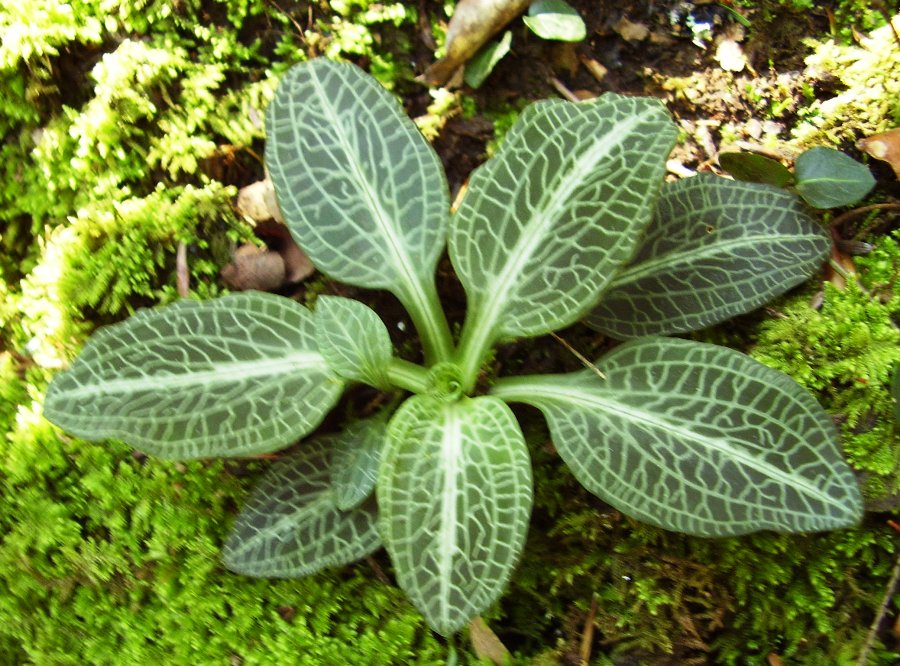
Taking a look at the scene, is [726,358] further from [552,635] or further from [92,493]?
[92,493]

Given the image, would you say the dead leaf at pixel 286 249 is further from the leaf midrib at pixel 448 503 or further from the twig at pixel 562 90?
the twig at pixel 562 90

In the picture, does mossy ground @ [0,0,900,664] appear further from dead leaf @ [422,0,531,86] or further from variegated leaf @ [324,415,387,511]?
variegated leaf @ [324,415,387,511]

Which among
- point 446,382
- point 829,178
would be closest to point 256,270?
point 446,382

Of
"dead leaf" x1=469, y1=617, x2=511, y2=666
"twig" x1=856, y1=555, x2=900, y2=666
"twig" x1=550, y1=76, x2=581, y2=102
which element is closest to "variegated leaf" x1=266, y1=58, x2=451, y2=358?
"twig" x1=550, y1=76, x2=581, y2=102

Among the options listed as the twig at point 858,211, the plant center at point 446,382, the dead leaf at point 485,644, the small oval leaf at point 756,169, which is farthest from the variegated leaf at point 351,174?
the twig at point 858,211

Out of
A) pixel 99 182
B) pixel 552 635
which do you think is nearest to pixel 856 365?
pixel 552 635

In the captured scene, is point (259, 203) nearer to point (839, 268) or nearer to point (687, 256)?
point (687, 256)
